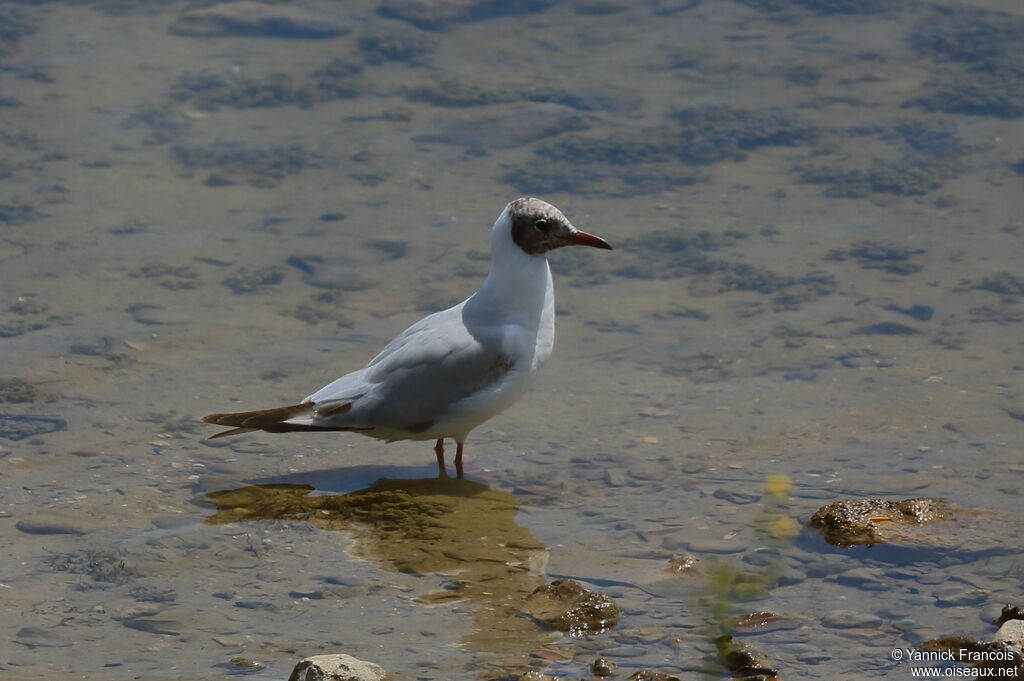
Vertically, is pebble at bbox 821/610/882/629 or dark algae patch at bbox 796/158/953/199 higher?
dark algae patch at bbox 796/158/953/199

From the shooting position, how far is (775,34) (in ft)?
42.0

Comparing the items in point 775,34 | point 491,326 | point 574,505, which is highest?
point 775,34

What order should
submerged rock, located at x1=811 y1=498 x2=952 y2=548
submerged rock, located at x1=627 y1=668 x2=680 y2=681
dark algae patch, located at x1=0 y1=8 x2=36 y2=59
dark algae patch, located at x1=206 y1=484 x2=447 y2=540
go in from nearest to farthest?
submerged rock, located at x1=627 y1=668 x2=680 y2=681 → submerged rock, located at x1=811 y1=498 x2=952 y2=548 → dark algae patch, located at x1=206 y1=484 x2=447 y2=540 → dark algae patch, located at x1=0 y1=8 x2=36 y2=59

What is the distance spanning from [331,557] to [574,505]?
4.05 feet

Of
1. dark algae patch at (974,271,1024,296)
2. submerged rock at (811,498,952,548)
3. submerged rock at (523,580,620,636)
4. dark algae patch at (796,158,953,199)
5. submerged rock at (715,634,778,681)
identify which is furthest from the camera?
dark algae patch at (796,158,953,199)

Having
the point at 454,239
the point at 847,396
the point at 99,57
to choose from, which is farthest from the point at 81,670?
the point at 99,57

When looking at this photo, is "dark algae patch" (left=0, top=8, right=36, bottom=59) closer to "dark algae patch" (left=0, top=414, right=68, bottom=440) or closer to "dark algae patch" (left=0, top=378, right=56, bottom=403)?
"dark algae patch" (left=0, top=378, right=56, bottom=403)

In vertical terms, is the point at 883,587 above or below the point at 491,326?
below

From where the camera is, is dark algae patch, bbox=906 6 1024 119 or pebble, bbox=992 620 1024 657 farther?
dark algae patch, bbox=906 6 1024 119

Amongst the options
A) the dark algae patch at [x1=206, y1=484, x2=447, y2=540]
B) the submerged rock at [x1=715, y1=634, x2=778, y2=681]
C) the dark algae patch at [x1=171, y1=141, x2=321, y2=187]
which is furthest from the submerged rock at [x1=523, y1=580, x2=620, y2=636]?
the dark algae patch at [x1=171, y1=141, x2=321, y2=187]

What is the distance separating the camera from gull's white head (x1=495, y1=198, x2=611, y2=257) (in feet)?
22.0

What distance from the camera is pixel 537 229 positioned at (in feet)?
22.0

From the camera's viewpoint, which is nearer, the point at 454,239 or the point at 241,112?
the point at 454,239

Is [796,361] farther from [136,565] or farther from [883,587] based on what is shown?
[136,565]
